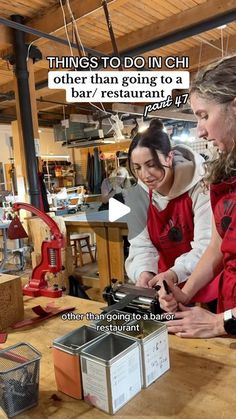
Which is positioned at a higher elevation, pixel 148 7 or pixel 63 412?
pixel 148 7

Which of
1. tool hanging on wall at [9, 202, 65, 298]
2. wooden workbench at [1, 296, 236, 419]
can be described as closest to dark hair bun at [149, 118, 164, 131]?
tool hanging on wall at [9, 202, 65, 298]

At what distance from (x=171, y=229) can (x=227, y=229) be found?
0.48m

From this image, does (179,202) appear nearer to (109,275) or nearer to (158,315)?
(158,315)

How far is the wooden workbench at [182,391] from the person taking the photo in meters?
0.81

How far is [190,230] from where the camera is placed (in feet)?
5.70

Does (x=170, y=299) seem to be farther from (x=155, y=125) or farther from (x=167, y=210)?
(x=155, y=125)

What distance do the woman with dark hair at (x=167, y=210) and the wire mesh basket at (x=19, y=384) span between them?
0.79 m

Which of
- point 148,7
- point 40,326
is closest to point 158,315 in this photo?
point 40,326

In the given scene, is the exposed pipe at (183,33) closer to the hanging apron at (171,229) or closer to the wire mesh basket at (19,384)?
the hanging apron at (171,229)

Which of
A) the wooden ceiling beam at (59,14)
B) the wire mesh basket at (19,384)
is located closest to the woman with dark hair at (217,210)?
the wire mesh basket at (19,384)

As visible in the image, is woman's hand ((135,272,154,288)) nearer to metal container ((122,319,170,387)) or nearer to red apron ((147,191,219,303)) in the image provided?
red apron ((147,191,219,303))

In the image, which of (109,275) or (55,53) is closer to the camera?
(109,275)

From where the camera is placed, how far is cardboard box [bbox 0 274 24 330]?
4.36ft

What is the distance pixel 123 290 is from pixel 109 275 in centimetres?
171
